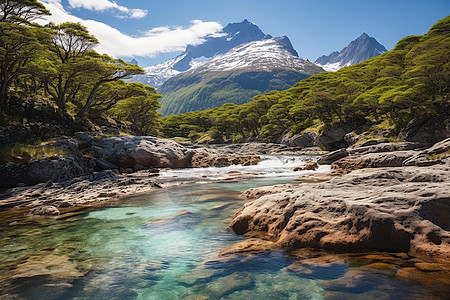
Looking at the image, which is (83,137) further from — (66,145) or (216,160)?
(216,160)

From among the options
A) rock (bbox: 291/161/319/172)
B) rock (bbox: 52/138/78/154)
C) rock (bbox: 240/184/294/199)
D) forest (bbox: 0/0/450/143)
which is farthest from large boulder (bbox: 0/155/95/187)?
rock (bbox: 291/161/319/172)

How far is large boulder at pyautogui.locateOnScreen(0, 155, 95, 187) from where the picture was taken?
15305mm

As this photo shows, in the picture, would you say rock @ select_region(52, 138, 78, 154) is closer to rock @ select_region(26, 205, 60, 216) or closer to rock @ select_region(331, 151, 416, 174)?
rock @ select_region(26, 205, 60, 216)

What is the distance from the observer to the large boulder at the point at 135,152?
76.0 ft

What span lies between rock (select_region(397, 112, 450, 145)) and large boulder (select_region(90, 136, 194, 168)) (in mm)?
25776

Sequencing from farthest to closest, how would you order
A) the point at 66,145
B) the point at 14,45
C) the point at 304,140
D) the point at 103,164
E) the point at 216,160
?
the point at 304,140, the point at 216,160, the point at 103,164, the point at 66,145, the point at 14,45

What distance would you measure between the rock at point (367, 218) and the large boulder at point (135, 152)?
61.2 feet

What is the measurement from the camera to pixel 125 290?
15.4 feet

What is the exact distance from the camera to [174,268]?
18.3 feet

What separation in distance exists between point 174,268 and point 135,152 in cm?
1976

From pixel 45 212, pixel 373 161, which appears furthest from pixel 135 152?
pixel 373 161

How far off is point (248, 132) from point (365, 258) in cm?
7858

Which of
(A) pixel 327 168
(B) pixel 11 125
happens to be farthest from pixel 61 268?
(A) pixel 327 168

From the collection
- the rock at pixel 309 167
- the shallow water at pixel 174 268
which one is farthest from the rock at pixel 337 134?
the shallow water at pixel 174 268
